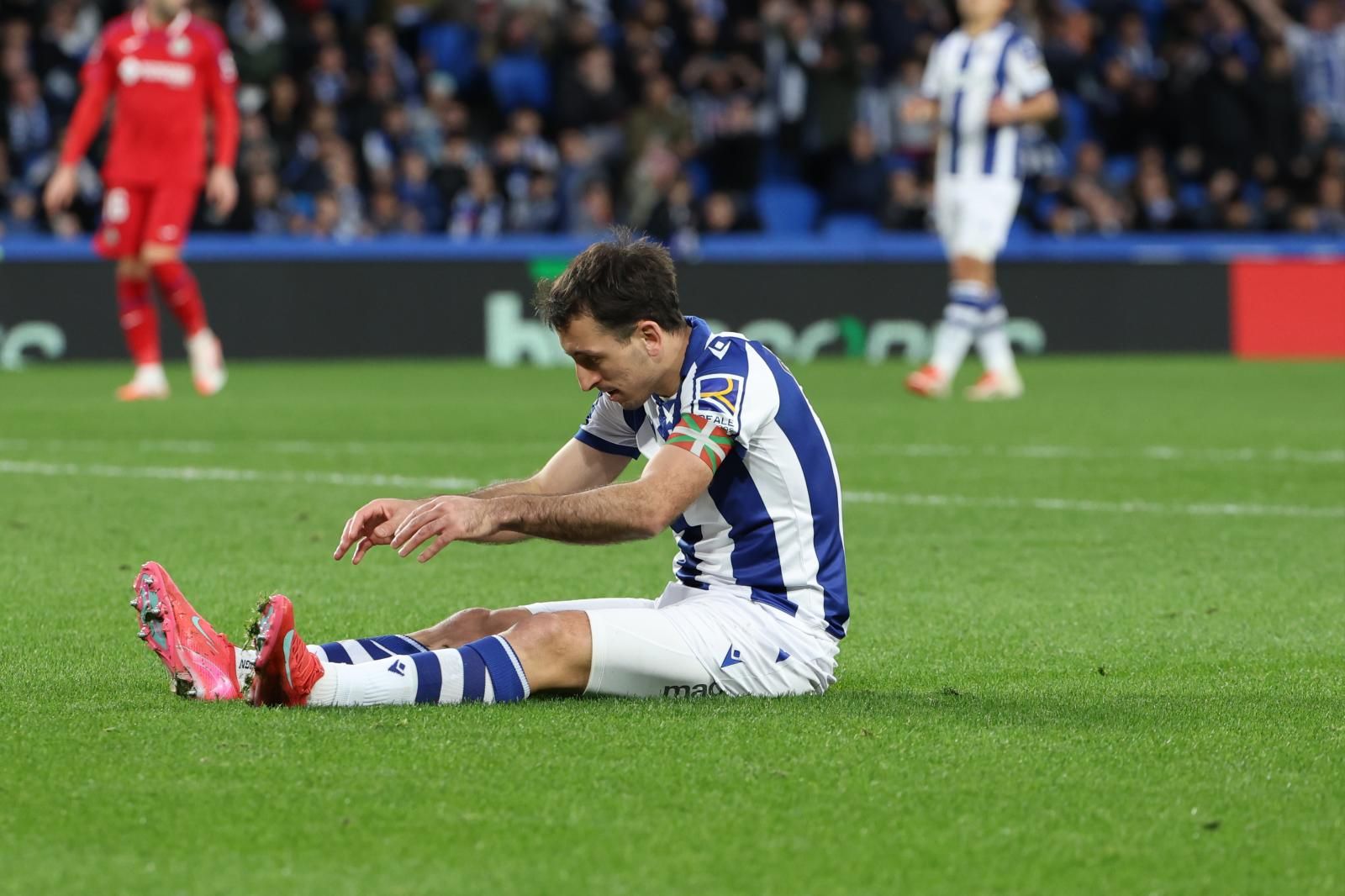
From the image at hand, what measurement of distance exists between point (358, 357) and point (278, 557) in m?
11.1

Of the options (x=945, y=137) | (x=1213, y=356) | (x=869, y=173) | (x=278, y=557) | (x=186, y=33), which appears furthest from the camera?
(x=869, y=173)

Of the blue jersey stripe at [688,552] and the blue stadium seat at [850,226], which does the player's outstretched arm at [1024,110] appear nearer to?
the blue stadium seat at [850,226]

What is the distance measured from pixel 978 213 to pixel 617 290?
33.3ft

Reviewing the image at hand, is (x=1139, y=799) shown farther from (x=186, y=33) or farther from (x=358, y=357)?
(x=358, y=357)

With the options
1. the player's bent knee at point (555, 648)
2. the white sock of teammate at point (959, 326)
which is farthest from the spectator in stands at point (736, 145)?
the player's bent knee at point (555, 648)

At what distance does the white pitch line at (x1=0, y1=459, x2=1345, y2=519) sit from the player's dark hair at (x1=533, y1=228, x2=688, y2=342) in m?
4.29

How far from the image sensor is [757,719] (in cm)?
436

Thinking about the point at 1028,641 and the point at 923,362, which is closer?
the point at 1028,641

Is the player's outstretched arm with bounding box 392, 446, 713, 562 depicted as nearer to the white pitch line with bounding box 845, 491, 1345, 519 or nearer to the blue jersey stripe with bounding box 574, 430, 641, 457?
the blue jersey stripe with bounding box 574, 430, 641, 457

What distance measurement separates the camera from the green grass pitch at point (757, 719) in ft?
10.6

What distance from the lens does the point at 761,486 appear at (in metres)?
4.64

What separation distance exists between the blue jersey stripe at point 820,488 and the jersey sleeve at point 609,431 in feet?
1.38

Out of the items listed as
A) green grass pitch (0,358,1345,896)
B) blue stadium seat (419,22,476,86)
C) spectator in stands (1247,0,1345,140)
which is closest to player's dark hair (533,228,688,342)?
green grass pitch (0,358,1345,896)

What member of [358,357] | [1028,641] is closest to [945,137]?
[358,357]
